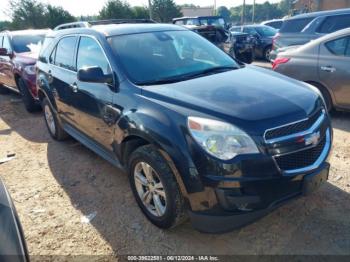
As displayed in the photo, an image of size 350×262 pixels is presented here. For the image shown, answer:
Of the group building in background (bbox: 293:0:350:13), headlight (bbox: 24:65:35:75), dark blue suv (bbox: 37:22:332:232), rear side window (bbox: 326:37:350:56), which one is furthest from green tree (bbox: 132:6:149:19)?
dark blue suv (bbox: 37:22:332:232)

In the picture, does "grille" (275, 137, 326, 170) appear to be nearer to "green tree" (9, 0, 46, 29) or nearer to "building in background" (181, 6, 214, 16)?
"green tree" (9, 0, 46, 29)

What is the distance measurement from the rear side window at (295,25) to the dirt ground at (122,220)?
16.2 feet

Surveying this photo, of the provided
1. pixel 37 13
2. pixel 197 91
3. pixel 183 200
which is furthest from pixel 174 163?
pixel 37 13

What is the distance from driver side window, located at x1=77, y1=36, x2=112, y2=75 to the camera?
135 inches

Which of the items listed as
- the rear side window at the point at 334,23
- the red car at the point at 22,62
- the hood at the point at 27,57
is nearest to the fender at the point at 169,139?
the red car at the point at 22,62

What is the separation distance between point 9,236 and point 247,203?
153 cm

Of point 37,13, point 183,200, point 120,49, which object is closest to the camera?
point 183,200

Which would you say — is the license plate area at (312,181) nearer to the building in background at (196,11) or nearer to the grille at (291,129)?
the grille at (291,129)

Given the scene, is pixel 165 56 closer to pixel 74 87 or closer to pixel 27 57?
pixel 74 87

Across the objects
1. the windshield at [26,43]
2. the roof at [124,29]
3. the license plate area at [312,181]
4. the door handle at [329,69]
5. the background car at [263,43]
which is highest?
the roof at [124,29]

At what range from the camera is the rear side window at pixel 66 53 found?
13.8ft

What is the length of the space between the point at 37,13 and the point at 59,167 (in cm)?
3083

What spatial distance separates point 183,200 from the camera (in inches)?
102

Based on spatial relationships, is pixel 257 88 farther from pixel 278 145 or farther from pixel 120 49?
pixel 120 49
